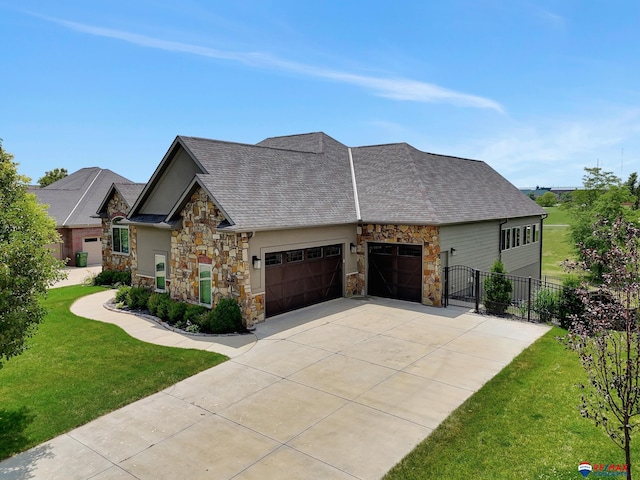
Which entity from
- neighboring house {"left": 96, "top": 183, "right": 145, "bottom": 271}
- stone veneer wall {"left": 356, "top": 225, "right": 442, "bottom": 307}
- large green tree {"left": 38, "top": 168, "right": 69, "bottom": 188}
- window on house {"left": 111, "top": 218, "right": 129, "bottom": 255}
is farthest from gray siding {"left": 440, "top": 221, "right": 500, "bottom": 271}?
large green tree {"left": 38, "top": 168, "right": 69, "bottom": 188}

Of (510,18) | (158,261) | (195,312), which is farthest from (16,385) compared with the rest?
(510,18)

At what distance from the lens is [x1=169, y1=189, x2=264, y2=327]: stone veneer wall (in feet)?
45.2

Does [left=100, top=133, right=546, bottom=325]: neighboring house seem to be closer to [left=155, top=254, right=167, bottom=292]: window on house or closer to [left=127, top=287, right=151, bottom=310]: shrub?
[left=155, top=254, right=167, bottom=292]: window on house

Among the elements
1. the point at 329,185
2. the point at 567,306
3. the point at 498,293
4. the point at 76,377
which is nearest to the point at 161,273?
the point at 76,377

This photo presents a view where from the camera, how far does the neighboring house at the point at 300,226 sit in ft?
47.0

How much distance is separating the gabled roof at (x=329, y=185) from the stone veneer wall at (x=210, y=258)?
617 millimetres

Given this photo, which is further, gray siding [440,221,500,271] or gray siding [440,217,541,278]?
gray siding [440,217,541,278]

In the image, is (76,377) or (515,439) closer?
(515,439)

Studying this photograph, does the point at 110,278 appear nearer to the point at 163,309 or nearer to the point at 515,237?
the point at 163,309

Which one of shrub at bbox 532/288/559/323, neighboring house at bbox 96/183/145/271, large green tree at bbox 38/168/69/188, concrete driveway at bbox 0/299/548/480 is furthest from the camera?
large green tree at bbox 38/168/69/188

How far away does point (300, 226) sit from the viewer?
49.4ft

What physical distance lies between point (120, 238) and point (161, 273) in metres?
8.37

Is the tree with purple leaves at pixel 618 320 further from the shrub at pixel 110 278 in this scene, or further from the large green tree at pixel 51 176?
the large green tree at pixel 51 176

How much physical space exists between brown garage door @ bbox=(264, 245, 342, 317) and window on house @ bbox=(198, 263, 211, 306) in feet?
6.99
